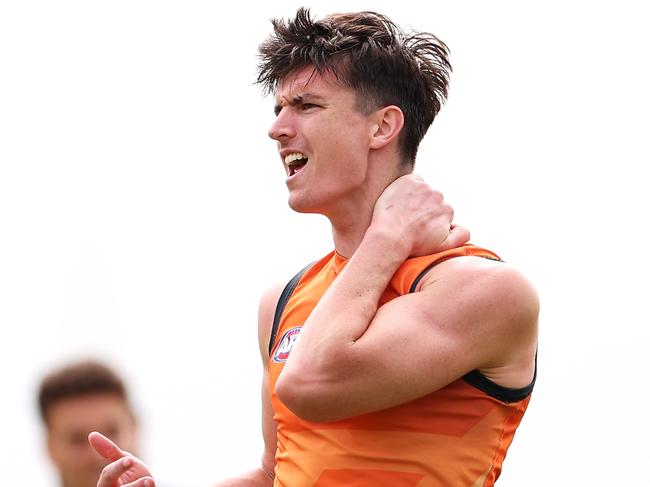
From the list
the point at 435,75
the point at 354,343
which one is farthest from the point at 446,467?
the point at 435,75

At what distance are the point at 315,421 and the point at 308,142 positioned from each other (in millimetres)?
923

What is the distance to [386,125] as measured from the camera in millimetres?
3406

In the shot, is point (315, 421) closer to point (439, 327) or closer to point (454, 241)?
point (439, 327)

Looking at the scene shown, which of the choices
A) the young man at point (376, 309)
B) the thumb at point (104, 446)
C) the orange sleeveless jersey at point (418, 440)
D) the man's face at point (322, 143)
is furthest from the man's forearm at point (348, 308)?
the thumb at point (104, 446)

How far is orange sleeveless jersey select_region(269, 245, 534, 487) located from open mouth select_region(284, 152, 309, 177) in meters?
0.52

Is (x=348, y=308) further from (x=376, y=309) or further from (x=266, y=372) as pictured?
(x=266, y=372)

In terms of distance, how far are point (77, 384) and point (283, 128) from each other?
1.73 metres

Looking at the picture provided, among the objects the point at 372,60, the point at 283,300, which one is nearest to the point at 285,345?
the point at 283,300

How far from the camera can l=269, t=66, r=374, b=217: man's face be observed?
3.28 metres

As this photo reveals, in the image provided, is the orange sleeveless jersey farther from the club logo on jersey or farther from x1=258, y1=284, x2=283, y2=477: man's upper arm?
x1=258, y1=284, x2=283, y2=477: man's upper arm

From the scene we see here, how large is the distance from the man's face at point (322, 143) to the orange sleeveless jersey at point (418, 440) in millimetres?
386

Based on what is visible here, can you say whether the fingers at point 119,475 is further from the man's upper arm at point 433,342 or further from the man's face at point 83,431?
the man's face at point 83,431

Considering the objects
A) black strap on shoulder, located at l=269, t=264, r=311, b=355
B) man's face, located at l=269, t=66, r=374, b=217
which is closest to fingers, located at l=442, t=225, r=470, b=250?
man's face, located at l=269, t=66, r=374, b=217

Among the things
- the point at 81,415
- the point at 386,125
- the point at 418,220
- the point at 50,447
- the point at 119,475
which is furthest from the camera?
the point at 81,415
